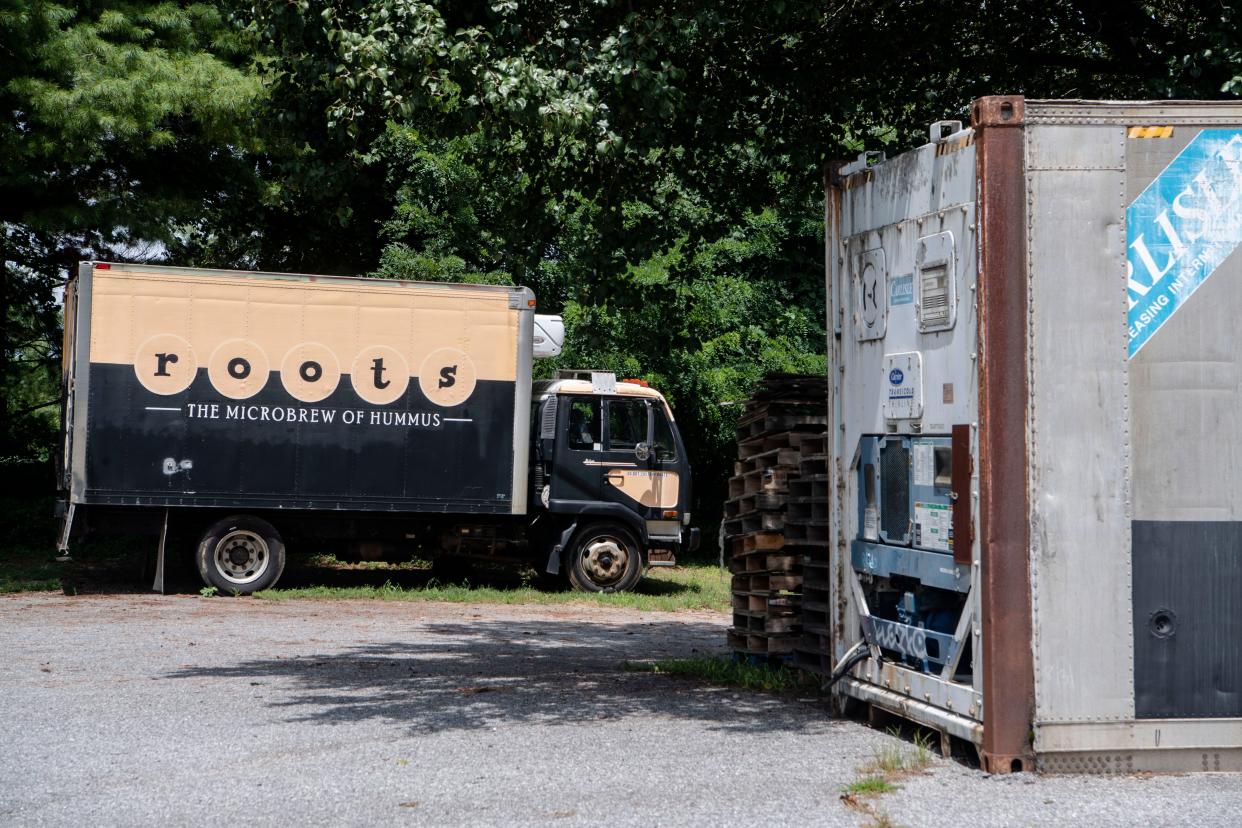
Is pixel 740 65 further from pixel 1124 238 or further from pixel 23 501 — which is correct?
pixel 23 501

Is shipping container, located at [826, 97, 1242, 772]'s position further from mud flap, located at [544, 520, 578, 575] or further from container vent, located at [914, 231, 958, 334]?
mud flap, located at [544, 520, 578, 575]

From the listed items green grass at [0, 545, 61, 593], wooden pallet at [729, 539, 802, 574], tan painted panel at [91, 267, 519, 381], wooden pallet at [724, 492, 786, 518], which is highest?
tan painted panel at [91, 267, 519, 381]

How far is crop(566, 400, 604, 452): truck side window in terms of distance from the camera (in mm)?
17734

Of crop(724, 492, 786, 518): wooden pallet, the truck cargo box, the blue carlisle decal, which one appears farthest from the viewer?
the truck cargo box

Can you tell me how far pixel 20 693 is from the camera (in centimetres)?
990

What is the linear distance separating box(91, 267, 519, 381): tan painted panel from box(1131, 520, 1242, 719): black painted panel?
11091mm

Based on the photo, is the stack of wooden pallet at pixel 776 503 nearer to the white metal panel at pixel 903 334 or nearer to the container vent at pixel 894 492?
the white metal panel at pixel 903 334

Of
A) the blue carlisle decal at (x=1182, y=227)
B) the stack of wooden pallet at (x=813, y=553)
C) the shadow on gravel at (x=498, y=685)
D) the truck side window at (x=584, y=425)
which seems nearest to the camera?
the blue carlisle decal at (x=1182, y=227)

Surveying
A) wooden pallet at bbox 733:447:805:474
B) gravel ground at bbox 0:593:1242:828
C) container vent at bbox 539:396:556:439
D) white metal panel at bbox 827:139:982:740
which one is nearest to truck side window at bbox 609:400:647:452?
container vent at bbox 539:396:556:439

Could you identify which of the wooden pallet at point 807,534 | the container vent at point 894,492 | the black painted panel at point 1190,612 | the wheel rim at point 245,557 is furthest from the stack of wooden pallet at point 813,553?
the wheel rim at point 245,557

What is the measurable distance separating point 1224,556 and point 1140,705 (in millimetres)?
887

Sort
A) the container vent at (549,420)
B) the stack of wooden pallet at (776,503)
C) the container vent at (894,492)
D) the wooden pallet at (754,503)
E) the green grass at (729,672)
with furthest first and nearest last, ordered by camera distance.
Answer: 1. the container vent at (549,420)
2. the green grass at (729,672)
3. the wooden pallet at (754,503)
4. the stack of wooden pallet at (776,503)
5. the container vent at (894,492)

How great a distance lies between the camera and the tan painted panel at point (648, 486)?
58.4ft

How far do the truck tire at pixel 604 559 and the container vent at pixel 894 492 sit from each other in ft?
32.4
